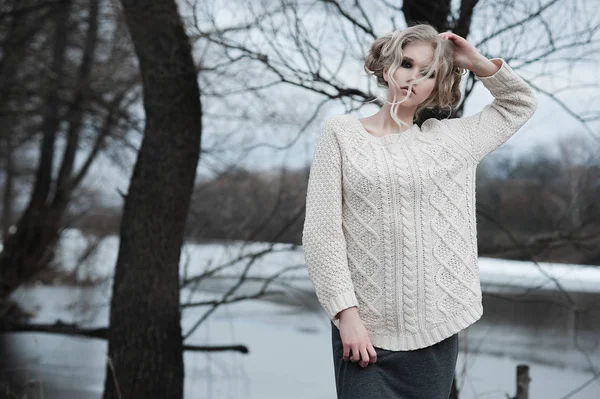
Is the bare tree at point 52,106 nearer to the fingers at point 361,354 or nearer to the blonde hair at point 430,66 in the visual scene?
the blonde hair at point 430,66

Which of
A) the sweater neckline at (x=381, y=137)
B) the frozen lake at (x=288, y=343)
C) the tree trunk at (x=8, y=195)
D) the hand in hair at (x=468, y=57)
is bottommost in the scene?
the frozen lake at (x=288, y=343)

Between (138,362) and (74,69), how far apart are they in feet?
16.4

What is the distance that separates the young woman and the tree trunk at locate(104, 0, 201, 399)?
7.93ft

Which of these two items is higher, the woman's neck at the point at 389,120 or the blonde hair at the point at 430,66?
the blonde hair at the point at 430,66

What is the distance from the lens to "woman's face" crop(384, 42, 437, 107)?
227 cm

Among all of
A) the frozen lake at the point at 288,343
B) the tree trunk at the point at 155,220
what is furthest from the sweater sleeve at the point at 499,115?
the tree trunk at the point at 155,220

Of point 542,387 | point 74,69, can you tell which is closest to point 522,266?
point 542,387

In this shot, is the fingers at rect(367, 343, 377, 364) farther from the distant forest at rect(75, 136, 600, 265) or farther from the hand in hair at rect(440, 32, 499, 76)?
the distant forest at rect(75, 136, 600, 265)

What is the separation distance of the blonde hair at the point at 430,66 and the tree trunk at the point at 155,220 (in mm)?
2324

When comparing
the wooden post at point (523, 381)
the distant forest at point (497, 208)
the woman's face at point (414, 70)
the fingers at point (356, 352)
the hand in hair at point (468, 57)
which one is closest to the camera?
the fingers at point (356, 352)

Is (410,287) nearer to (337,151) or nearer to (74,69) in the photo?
(337,151)

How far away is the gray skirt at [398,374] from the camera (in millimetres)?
2207

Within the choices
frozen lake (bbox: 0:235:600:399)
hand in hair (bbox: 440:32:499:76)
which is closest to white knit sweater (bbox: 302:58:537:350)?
hand in hair (bbox: 440:32:499:76)

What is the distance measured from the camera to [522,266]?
5.51m
